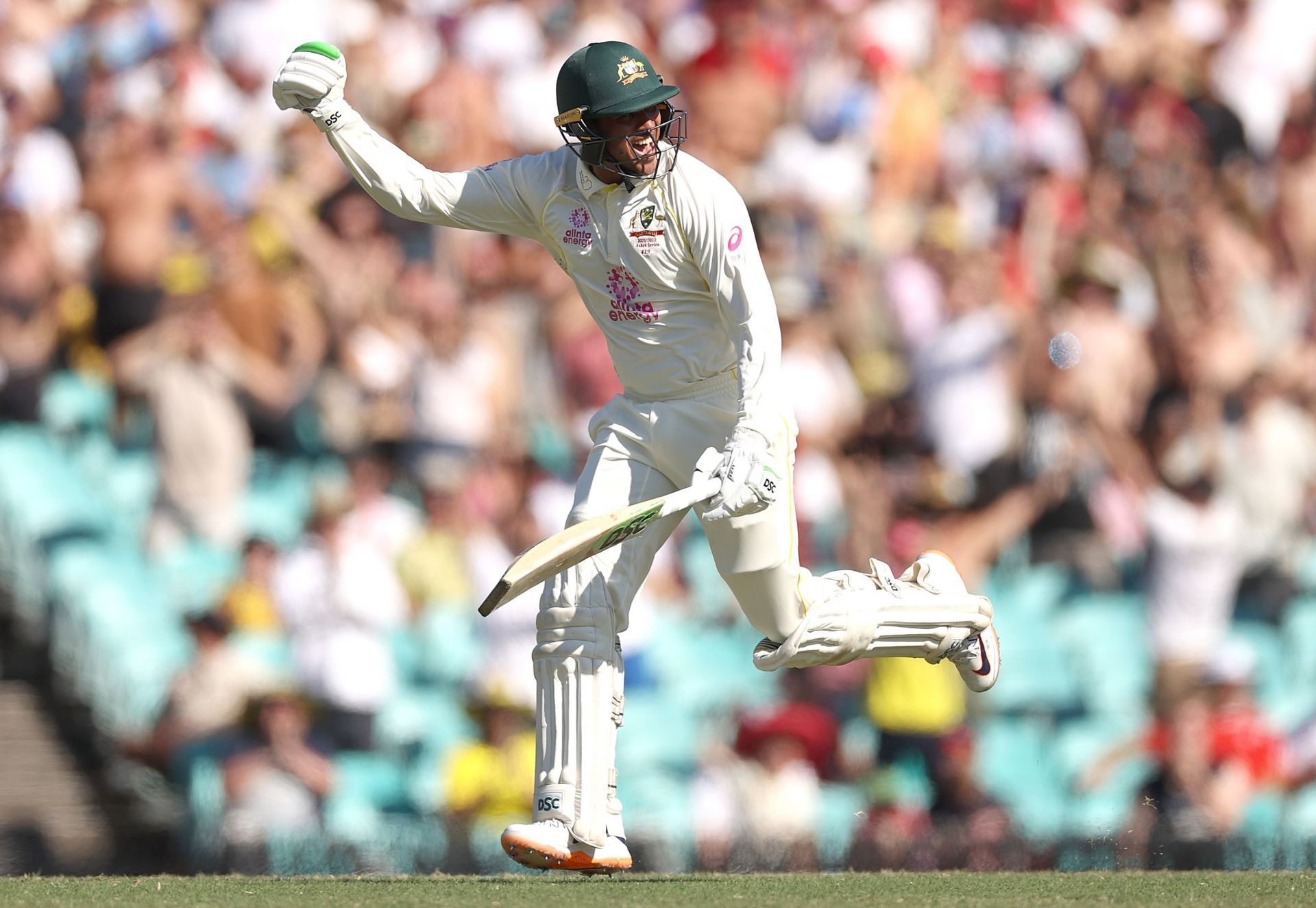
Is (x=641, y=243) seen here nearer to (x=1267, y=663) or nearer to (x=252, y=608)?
(x=252, y=608)

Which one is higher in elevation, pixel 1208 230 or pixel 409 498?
A: pixel 1208 230

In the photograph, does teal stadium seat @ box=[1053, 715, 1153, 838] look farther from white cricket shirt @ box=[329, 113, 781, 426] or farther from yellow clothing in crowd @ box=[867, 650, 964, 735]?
white cricket shirt @ box=[329, 113, 781, 426]

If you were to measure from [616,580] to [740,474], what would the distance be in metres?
0.52

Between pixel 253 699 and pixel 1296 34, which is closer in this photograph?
pixel 253 699

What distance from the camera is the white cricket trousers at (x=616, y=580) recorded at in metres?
5.07

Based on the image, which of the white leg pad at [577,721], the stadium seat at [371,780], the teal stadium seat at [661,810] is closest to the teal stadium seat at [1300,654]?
the teal stadium seat at [661,810]

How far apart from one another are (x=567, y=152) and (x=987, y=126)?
4.66m

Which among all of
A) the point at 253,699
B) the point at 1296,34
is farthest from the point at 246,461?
the point at 1296,34

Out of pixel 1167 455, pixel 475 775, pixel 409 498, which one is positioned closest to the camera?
pixel 475 775

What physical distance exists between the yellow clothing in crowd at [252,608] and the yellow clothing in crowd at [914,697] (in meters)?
2.37

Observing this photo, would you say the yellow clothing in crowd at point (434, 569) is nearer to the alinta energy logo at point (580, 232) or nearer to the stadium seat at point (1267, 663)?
the alinta energy logo at point (580, 232)

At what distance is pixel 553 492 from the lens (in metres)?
7.76

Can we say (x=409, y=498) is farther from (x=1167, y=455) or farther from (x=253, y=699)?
(x=1167, y=455)

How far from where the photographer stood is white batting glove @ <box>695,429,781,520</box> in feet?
16.1
